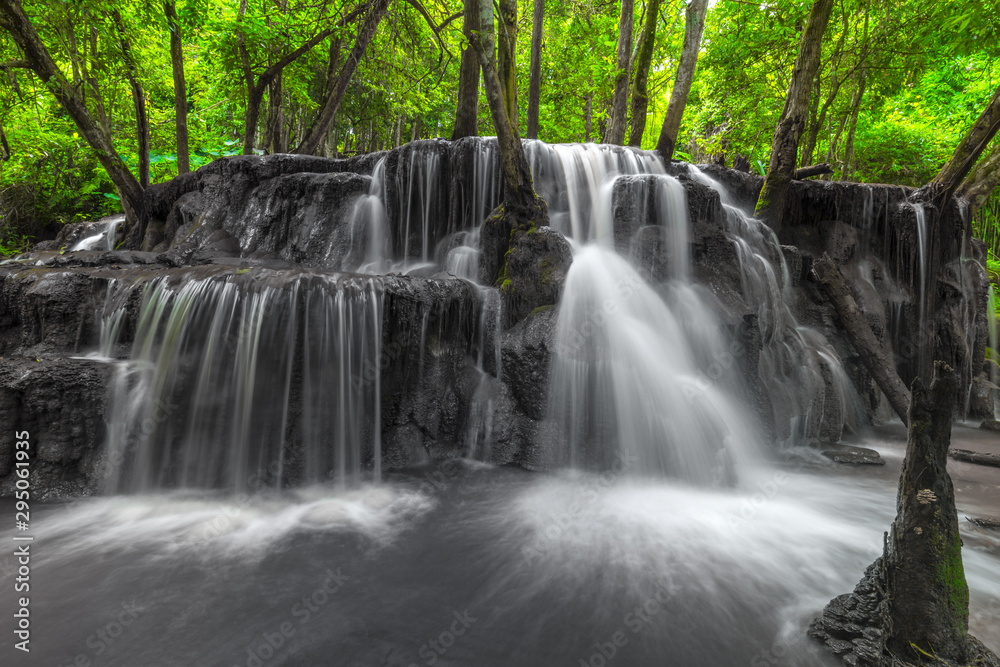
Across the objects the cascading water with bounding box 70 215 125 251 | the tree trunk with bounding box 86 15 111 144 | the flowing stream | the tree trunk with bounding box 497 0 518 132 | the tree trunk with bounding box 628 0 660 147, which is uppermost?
the tree trunk with bounding box 628 0 660 147

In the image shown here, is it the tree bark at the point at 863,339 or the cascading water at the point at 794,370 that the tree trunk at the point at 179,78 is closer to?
the cascading water at the point at 794,370

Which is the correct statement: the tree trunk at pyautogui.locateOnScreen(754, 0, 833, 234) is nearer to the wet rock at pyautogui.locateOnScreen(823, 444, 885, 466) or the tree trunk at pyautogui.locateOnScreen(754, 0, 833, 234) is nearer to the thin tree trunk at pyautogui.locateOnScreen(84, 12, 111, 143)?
the wet rock at pyautogui.locateOnScreen(823, 444, 885, 466)

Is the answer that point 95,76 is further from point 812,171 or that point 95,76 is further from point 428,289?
point 812,171

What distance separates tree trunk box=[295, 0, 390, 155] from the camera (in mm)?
9656

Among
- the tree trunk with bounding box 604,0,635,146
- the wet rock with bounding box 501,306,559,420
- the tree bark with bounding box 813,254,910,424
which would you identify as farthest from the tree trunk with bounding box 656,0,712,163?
the wet rock with bounding box 501,306,559,420

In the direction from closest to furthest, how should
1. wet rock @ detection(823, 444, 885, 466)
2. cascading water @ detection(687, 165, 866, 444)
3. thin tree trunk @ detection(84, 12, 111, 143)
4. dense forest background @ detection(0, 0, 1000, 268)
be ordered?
1. wet rock @ detection(823, 444, 885, 466)
2. cascading water @ detection(687, 165, 866, 444)
3. dense forest background @ detection(0, 0, 1000, 268)
4. thin tree trunk @ detection(84, 12, 111, 143)

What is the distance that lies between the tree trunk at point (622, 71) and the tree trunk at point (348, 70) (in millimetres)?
6102

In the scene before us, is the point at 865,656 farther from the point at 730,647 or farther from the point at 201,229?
the point at 201,229

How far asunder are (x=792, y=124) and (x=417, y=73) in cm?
893

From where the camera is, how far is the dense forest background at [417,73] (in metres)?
9.40

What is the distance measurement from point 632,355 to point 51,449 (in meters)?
5.98

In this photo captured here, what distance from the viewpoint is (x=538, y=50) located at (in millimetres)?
13297

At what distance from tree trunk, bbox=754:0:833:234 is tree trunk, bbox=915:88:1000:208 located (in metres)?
2.46

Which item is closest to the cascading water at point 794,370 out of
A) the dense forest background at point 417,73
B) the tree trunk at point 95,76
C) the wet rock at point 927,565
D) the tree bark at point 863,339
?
the tree bark at point 863,339
